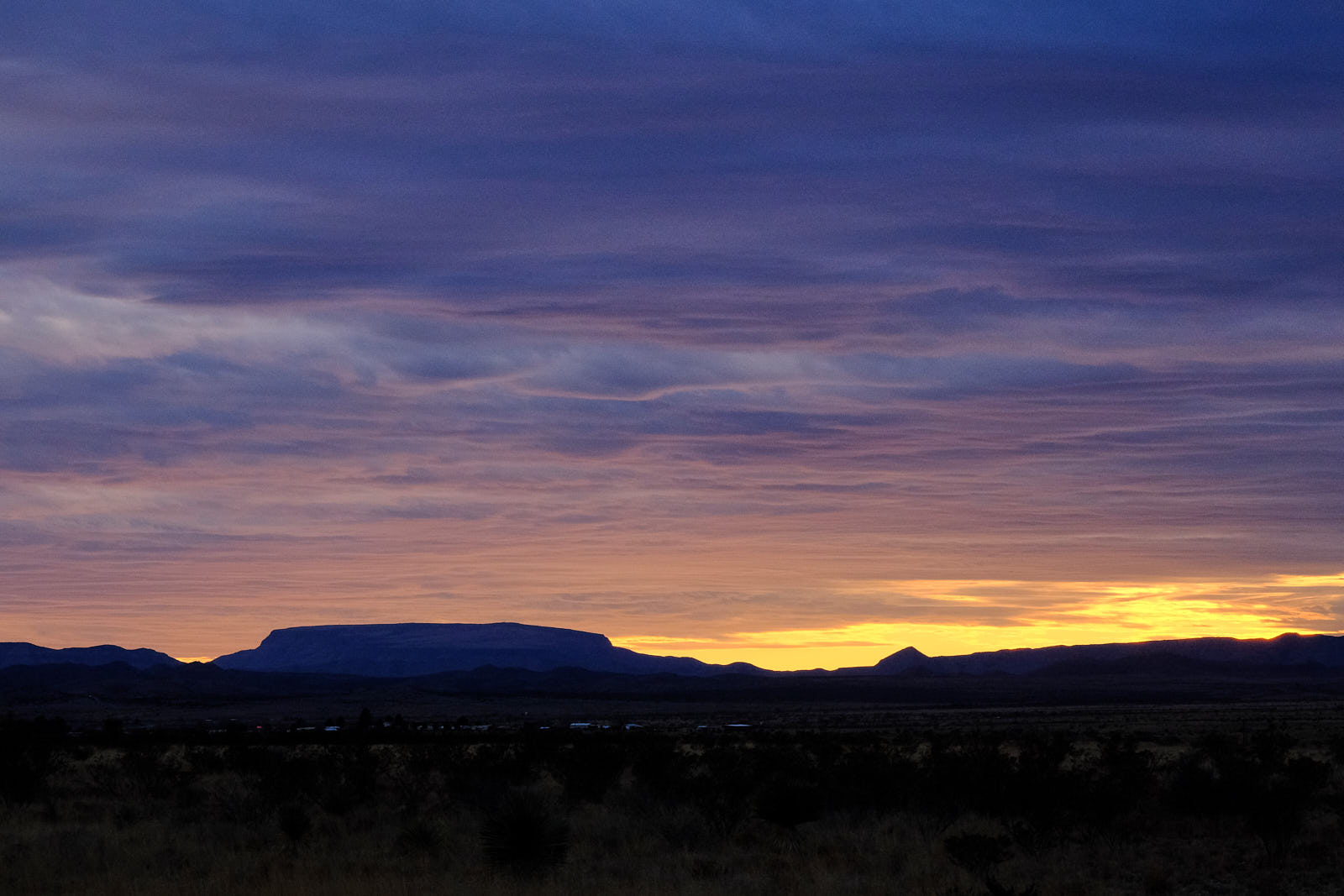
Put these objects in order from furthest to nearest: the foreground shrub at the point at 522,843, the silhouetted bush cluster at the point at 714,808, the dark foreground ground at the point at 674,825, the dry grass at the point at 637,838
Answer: the silhouetted bush cluster at the point at 714,808 < the foreground shrub at the point at 522,843 < the dark foreground ground at the point at 674,825 < the dry grass at the point at 637,838

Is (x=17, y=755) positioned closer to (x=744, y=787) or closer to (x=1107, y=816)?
(x=744, y=787)

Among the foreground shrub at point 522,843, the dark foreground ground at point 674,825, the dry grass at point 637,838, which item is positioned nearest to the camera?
the dry grass at point 637,838

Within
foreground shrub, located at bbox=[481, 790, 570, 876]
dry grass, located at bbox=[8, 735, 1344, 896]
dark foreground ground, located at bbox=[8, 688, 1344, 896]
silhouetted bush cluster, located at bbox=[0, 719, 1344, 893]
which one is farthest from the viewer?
silhouetted bush cluster, located at bbox=[0, 719, 1344, 893]

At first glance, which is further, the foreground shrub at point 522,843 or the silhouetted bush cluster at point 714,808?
the silhouetted bush cluster at point 714,808

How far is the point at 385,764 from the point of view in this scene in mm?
36531

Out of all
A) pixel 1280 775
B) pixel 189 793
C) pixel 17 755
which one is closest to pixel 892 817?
pixel 1280 775

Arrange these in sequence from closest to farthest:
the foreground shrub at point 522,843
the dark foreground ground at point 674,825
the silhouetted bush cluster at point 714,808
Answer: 1. the dark foreground ground at point 674,825
2. the foreground shrub at point 522,843
3. the silhouetted bush cluster at point 714,808

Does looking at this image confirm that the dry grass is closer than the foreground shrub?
Yes

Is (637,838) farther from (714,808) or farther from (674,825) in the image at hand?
(714,808)

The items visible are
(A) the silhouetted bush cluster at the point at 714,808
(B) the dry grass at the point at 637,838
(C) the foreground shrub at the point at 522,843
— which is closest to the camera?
(B) the dry grass at the point at 637,838

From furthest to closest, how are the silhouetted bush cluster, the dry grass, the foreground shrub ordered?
1. the silhouetted bush cluster
2. the foreground shrub
3. the dry grass

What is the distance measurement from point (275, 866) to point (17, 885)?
3.23 metres

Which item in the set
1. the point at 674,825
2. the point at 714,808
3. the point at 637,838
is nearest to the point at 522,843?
the point at 637,838

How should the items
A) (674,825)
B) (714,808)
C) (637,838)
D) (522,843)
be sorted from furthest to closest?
(714,808) → (674,825) → (637,838) → (522,843)
